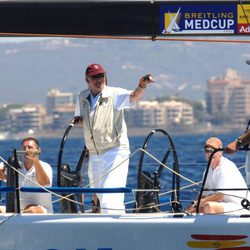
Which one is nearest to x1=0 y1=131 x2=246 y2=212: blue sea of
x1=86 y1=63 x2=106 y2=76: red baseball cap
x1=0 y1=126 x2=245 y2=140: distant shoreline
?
x1=86 y1=63 x2=106 y2=76: red baseball cap

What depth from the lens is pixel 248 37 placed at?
11.9 m

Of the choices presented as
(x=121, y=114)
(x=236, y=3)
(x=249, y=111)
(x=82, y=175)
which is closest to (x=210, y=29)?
(x=236, y=3)

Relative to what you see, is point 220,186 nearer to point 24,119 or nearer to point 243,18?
point 243,18

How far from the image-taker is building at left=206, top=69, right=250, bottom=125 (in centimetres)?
14412

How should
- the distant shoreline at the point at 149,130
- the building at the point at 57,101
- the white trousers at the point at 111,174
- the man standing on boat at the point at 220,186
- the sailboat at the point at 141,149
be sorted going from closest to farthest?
the sailboat at the point at 141,149 → the man standing on boat at the point at 220,186 → the white trousers at the point at 111,174 → the distant shoreline at the point at 149,130 → the building at the point at 57,101

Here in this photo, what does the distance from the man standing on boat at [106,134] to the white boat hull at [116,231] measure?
506mm

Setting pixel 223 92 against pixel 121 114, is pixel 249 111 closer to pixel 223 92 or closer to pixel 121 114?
pixel 223 92

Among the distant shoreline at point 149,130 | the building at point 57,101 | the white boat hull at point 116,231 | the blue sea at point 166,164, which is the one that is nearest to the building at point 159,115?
the distant shoreline at point 149,130

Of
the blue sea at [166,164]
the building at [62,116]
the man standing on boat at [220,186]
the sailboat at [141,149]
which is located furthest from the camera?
the building at [62,116]

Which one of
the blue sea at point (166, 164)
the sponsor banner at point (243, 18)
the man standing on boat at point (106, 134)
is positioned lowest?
the blue sea at point (166, 164)

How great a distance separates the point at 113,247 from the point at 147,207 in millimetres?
665

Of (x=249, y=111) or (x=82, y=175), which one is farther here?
(x=249, y=111)

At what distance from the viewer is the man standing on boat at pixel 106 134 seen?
38.3ft

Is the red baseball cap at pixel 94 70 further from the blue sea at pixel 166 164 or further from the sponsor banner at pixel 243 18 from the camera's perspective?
the sponsor banner at pixel 243 18
